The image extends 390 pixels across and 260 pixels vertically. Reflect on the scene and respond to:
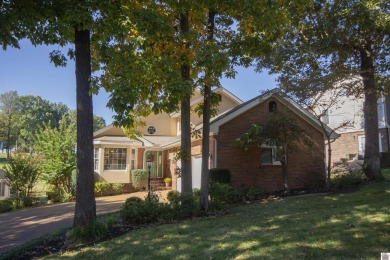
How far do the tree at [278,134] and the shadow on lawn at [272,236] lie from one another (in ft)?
17.7

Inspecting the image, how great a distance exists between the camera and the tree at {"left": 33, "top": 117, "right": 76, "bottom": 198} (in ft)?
69.2

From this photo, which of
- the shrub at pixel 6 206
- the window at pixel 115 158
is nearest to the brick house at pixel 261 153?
the window at pixel 115 158

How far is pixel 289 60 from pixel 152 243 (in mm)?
11056

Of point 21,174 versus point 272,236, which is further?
point 21,174

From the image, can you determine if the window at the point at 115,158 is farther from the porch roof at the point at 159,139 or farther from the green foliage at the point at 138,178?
the porch roof at the point at 159,139

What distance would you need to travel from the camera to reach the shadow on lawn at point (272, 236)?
5637 millimetres

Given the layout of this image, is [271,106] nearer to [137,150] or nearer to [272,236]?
[137,150]

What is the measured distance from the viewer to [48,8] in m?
8.01

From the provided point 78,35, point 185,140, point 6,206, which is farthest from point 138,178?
point 78,35

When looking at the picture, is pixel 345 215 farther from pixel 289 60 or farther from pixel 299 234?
pixel 289 60

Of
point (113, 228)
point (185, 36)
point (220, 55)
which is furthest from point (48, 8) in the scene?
point (113, 228)

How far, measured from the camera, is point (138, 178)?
2309 cm

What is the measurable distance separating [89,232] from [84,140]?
2234 millimetres

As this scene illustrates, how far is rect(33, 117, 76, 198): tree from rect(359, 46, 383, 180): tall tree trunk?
16.9 metres
